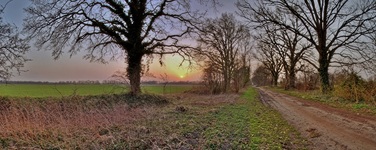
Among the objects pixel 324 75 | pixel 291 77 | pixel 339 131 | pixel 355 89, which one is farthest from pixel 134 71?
pixel 291 77

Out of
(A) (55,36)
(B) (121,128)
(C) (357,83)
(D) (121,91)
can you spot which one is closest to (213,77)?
(D) (121,91)

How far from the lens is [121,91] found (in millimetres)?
22500

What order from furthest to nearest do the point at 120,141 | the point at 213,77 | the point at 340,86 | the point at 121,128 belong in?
the point at 213,77 < the point at 340,86 < the point at 121,128 < the point at 120,141

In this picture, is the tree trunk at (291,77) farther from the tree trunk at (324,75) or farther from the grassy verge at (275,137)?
the grassy verge at (275,137)

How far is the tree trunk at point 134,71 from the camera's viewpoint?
904 inches

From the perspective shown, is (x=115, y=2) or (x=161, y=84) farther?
(x=161, y=84)

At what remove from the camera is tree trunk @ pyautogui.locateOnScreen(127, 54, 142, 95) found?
904 inches

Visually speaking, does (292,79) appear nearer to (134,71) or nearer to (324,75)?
(324,75)

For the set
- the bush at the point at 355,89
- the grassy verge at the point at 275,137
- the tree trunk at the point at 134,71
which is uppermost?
the tree trunk at the point at 134,71

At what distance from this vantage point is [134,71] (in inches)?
910

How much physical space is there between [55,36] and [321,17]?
75.2 ft

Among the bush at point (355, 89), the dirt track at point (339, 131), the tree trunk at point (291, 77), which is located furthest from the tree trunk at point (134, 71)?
the tree trunk at point (291, 77)

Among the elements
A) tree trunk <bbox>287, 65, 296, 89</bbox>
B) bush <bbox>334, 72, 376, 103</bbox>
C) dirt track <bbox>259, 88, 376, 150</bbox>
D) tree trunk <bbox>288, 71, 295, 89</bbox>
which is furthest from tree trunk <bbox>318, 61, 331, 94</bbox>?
tree trunk <bbox>288, 71, 295, 89</bbox>

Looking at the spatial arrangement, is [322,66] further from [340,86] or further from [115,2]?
[115,2]
